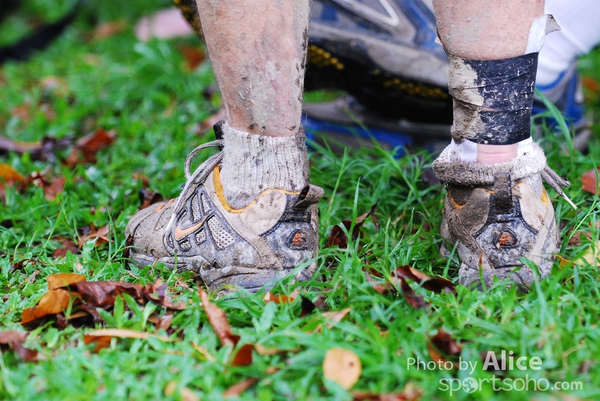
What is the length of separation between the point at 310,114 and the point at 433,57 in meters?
0.59

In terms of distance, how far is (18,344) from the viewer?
4.21 feet

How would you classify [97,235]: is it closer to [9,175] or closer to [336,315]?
[9,175]

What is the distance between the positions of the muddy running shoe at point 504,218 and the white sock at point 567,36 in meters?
0.69

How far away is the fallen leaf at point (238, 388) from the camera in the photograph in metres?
1.13

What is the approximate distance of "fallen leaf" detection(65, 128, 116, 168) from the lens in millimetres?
2596

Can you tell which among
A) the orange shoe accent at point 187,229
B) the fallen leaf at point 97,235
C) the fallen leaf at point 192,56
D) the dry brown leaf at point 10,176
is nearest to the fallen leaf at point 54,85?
the fallen leaf at point 192,56

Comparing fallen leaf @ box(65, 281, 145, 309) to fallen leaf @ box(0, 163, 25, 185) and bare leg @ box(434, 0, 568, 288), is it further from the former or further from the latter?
fallen leaf @ box(0, 163, 25, 185)

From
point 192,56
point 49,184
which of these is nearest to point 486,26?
point 49,184

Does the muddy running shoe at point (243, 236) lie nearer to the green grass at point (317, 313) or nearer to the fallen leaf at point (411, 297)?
the green grass at point (317, 313)

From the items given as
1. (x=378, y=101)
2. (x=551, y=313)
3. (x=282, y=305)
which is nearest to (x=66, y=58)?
(x=378, y=101)

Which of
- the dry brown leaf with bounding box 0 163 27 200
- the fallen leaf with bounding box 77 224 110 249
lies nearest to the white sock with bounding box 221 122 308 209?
the fallen leaf with bounding box 77 224 110 249

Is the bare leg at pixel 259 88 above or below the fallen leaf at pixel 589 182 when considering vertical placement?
above

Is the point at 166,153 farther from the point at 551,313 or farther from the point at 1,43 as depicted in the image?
the point at 1,43

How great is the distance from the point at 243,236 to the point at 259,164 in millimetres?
172
